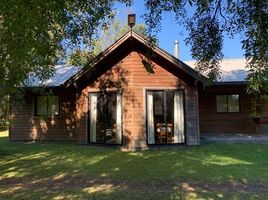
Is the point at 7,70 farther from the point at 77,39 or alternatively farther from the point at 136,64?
the point at 136,64

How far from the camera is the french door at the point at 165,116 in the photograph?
16062 mm

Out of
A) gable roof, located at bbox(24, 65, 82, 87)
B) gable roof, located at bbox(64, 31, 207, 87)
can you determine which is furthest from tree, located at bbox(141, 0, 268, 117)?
gable roof, located at bbox(24, 65, 82, 87)

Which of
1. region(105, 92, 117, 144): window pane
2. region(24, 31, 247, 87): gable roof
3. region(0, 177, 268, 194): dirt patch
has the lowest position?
region(0, 177, 268, 194): dirt patch

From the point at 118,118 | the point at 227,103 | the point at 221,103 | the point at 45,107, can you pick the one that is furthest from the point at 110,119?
A: the point at 227,103

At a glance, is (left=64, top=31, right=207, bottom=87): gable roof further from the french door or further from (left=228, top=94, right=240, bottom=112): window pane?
(left=228, top=94, right=240, bottom=112): window pane

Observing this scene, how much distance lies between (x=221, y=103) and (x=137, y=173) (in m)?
12.1

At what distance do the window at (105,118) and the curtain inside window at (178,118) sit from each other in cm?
233

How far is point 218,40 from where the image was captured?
5109mm

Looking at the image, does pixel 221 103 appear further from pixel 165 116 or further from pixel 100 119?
pixel 100 119

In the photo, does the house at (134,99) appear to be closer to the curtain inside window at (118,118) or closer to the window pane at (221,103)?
the curtain inside window at (118,118)

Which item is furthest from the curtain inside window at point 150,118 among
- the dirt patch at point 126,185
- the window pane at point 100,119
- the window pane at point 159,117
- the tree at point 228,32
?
the tree at point 228,32

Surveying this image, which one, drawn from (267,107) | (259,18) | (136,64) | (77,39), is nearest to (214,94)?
(267,107)

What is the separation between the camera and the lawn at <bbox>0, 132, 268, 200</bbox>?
827 cm

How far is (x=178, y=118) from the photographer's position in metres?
16.3
